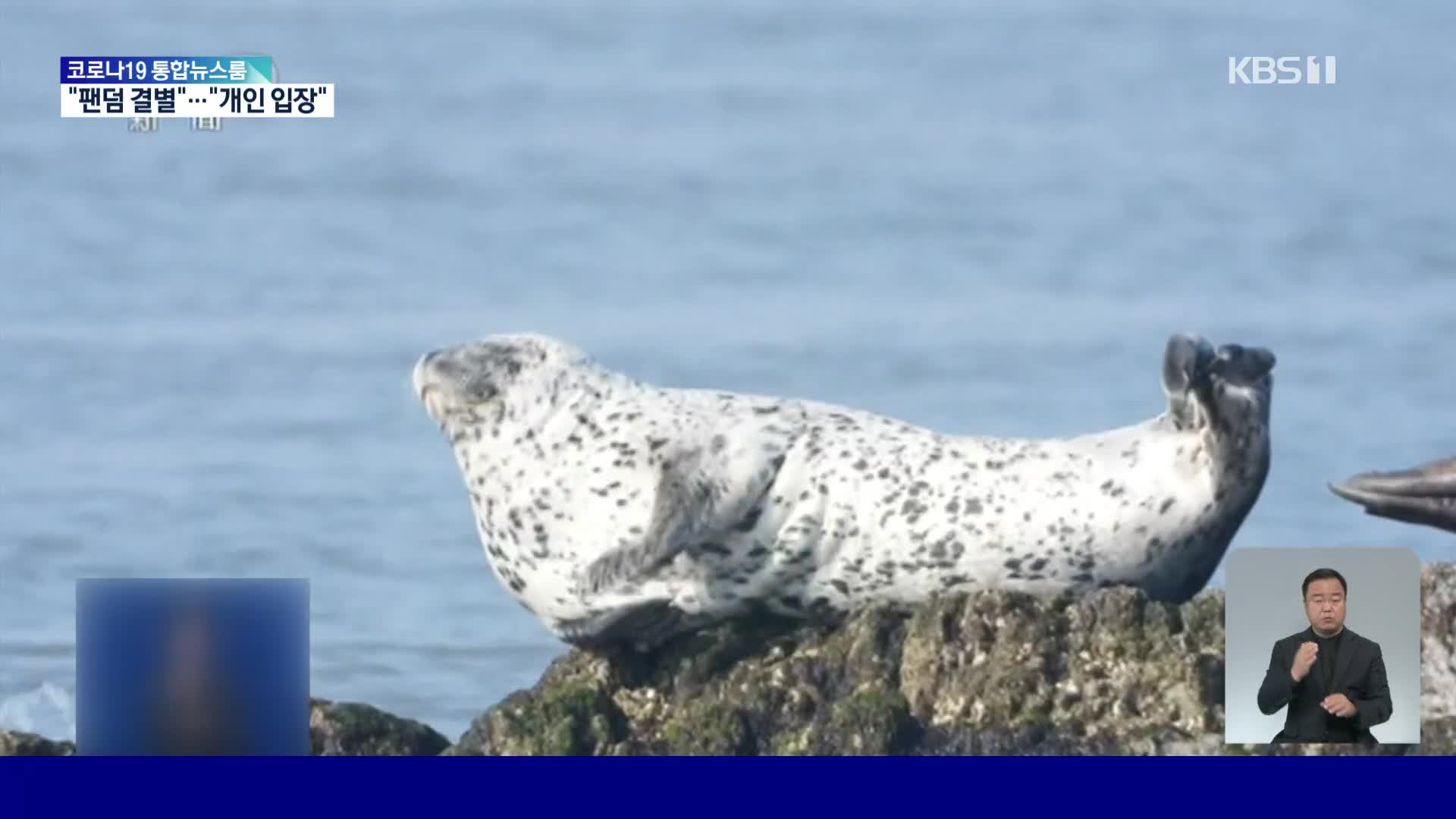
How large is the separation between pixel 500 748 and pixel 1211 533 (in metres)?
2.60

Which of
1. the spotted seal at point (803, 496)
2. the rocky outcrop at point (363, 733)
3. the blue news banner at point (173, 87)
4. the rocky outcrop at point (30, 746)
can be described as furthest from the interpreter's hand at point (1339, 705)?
the blue news banner at point (173, 87)

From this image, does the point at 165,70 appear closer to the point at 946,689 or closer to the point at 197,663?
the point at 197,663

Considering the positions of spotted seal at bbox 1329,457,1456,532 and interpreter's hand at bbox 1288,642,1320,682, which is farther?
spotted seal at bbox 1329,457,1456,532

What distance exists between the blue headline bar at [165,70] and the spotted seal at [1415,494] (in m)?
4.51

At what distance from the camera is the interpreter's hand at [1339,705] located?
15.5m

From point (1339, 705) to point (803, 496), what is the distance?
7.95 feet

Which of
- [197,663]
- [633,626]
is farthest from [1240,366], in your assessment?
[197,663]

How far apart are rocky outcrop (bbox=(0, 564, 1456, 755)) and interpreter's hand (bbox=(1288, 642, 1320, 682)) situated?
0.80 ft

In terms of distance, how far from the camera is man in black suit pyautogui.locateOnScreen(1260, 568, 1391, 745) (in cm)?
1548

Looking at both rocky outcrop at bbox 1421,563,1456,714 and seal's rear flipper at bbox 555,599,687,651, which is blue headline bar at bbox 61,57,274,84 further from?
rocky outcrop at bbox 1421,563,1456,714

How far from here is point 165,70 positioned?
18.0m

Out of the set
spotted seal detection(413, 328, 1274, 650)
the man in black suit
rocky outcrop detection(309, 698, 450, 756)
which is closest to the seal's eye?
spotted seal detection(413, 328, 1274, 650)

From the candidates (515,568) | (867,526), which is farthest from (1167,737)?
(515,568)

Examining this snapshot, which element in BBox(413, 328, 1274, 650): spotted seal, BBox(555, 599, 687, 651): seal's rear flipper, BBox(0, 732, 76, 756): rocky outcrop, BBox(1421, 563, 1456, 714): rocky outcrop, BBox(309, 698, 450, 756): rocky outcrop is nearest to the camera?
BBox(1421, 563, 1456, 714): rocky outcrop
